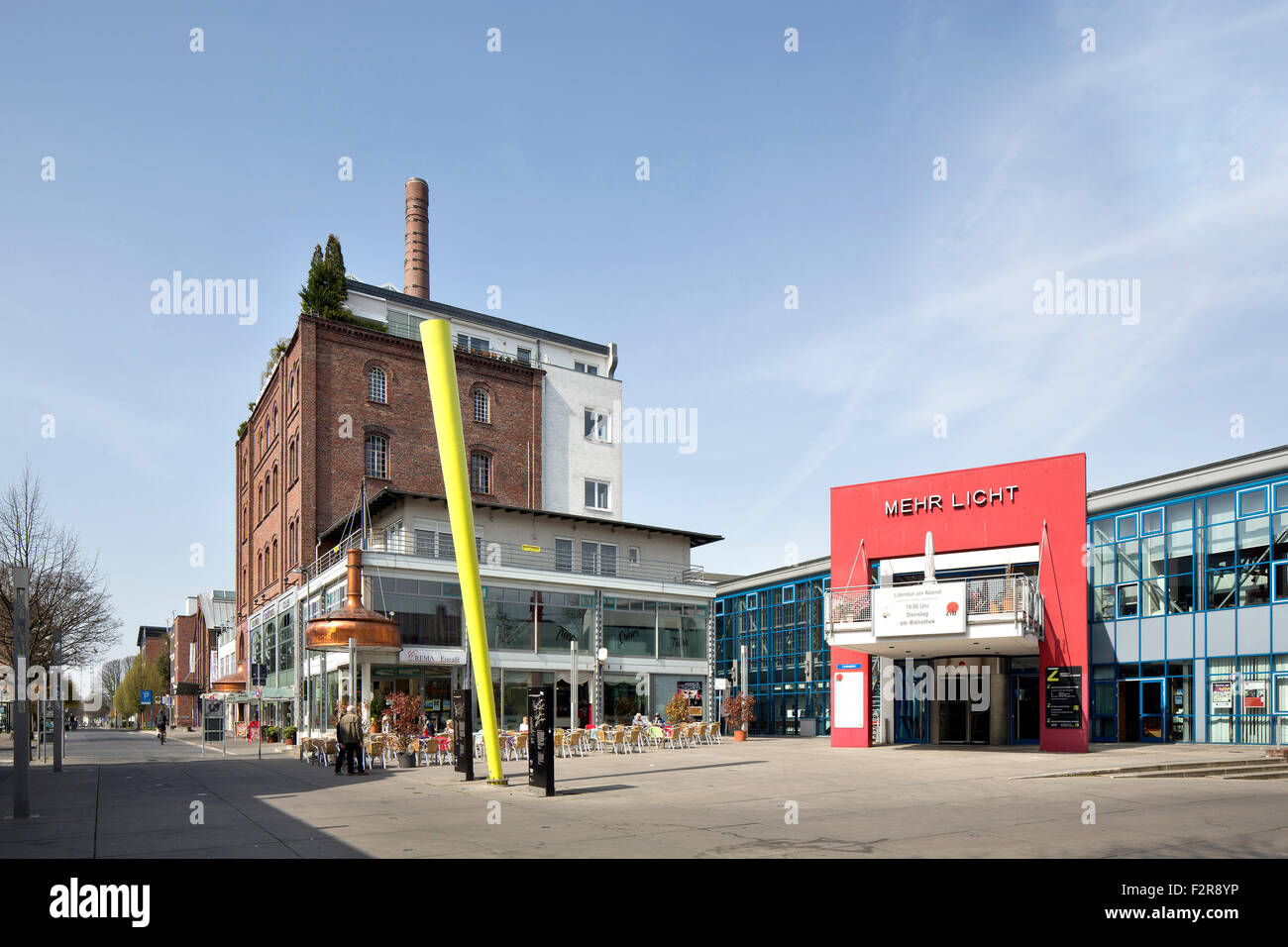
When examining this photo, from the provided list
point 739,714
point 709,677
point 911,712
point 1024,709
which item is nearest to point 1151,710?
point 1024,709

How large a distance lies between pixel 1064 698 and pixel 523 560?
20.5 metres

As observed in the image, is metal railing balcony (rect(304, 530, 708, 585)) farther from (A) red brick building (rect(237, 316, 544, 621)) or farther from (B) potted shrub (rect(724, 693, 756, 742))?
(B) potted shrub (rect(724, 693, 756, 742))

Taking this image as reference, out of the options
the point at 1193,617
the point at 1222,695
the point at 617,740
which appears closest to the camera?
the point at 617,740

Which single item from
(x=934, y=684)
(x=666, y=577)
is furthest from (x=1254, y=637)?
(x=666, y=577)

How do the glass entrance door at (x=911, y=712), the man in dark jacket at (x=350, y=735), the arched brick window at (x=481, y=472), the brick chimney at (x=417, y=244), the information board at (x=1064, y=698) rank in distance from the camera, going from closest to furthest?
the man in dark jacket at (x=350, y=735), the information board at (x=1064, y=698), the glass entrance door at (x=911, y=712), the arched brick window at (x=481, y=472), the brick chimney at (x=417, y=244)

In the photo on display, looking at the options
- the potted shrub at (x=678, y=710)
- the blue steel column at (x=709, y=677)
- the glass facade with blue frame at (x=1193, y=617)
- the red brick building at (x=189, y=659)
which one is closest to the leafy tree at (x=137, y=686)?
the red brick building at (x=189, y=659)

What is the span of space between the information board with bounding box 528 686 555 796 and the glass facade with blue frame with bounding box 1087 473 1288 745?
22.5 m

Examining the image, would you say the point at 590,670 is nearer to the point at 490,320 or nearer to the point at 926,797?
the point at 490,320

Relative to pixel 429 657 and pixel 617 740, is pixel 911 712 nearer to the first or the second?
pixel 617 740

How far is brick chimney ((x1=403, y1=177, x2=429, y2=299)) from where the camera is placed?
5372 centimetres

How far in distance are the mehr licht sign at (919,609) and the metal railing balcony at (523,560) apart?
1417cm

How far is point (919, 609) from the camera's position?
2953 cm

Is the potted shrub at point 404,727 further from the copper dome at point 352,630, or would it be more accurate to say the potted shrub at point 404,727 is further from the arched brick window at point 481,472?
the arched brick window at point 481,472

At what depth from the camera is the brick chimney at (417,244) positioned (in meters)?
53.7
